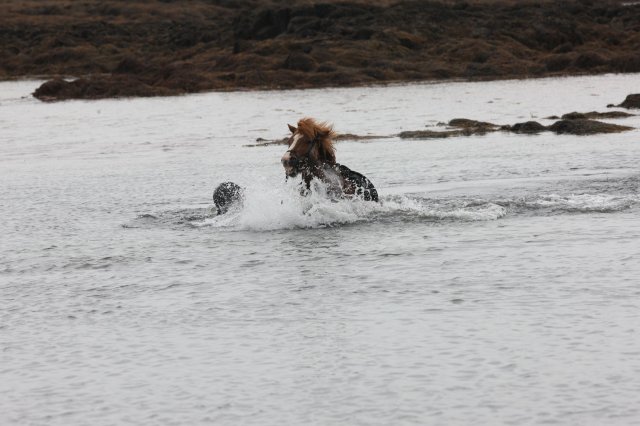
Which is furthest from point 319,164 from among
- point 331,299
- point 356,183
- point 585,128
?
point 585,128

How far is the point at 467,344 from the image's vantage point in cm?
709

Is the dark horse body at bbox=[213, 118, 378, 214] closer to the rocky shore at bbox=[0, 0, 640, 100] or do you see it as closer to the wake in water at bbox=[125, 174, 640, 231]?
the wake in water at bbox=[125, 174, 640, 231]

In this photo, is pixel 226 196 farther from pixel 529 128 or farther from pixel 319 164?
pixel 529 128

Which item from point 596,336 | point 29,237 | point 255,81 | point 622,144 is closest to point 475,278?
point 596,336

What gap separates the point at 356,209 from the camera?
12820mm

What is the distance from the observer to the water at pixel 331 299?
6.16m

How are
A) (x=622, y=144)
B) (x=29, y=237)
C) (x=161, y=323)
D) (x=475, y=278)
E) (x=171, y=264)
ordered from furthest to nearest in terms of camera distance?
(x=622, y=144)
(x=29, y=237)
(x=171, y=264)
(x=475, y=278)
(x=161, y=323)

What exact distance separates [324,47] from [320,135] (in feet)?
171

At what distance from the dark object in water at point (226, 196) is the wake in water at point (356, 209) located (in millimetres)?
97

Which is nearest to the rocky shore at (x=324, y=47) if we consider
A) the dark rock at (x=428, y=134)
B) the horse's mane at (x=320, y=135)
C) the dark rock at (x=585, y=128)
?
the dark rock at (x=428, y=134)

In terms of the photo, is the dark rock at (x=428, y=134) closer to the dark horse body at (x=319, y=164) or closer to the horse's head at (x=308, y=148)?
the dark horse body at (x=319, y=164)

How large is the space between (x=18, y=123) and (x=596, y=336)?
3343 cm

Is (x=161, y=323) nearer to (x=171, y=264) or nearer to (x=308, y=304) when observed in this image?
(x=308, y=304)

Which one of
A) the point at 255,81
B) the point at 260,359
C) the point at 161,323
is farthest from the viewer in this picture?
the point at 255,81
